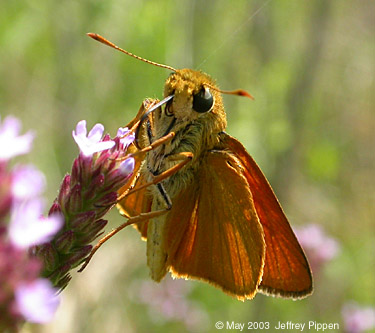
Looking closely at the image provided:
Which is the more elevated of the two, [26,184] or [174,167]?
[26,184]

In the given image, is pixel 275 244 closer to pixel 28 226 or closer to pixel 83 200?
pixel 83 200

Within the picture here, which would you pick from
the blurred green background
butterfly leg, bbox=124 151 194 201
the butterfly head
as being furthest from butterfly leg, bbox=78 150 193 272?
the blurred green background

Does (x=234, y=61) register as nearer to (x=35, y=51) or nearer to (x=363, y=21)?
(x=35, y=51)

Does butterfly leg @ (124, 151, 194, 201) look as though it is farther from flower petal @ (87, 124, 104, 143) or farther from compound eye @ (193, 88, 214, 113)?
flower petal @ (87, 124, 104, 143)

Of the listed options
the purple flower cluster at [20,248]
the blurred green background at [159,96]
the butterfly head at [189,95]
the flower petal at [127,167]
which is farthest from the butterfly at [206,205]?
the blurred green background at [159,96]

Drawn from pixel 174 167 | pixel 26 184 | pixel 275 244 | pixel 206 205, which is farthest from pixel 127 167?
pixel 275 244

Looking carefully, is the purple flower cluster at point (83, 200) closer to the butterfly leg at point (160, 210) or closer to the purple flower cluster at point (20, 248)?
the butterfly leg at point (160, 210)
